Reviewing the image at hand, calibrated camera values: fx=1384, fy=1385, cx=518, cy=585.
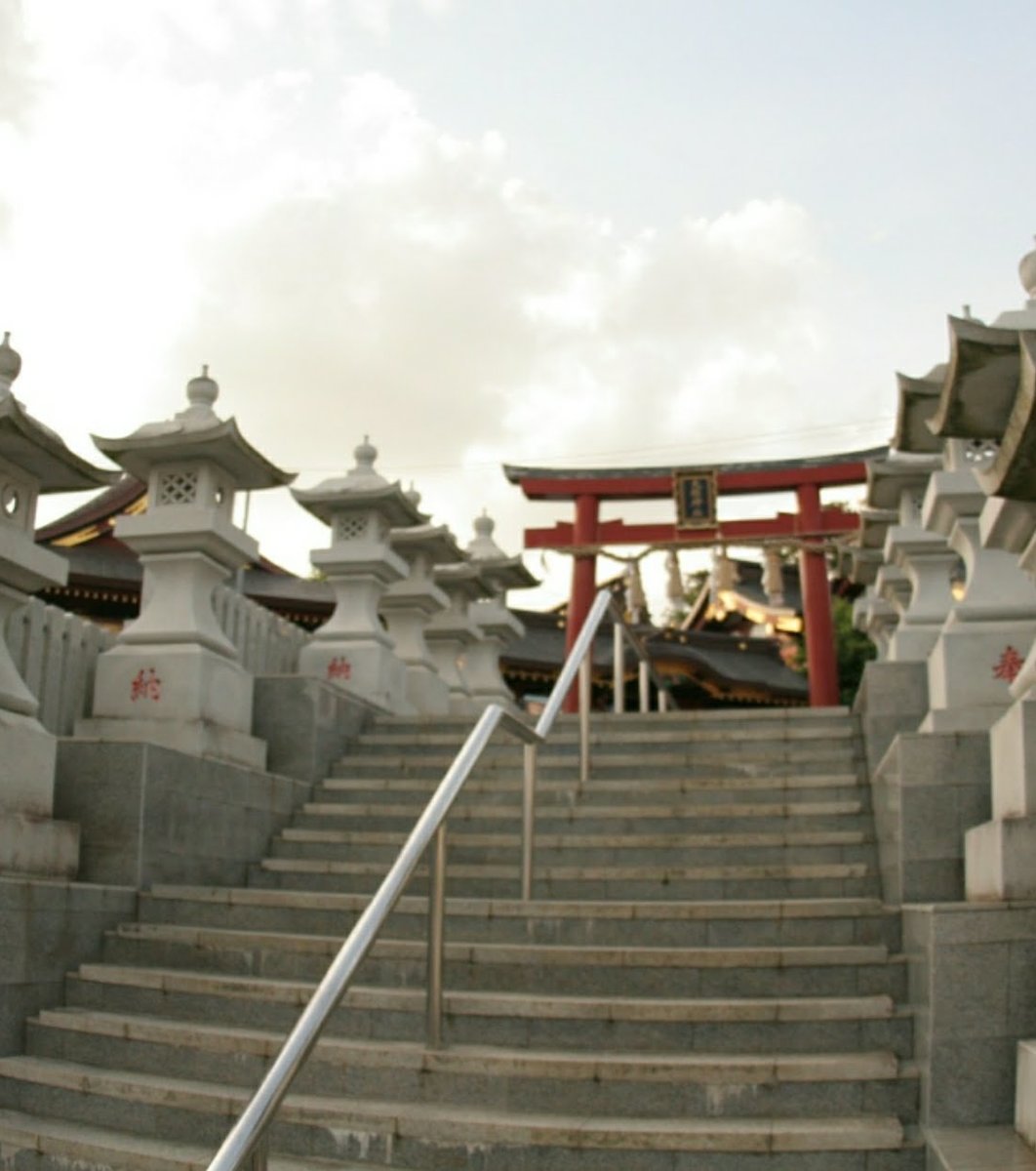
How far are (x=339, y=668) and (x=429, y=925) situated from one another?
19.9 ft

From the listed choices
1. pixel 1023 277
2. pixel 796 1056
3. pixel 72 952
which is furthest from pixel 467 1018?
pixel 1023 277

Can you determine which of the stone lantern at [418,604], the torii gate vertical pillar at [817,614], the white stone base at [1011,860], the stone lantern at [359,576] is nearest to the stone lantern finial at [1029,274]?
the white stone base at [1011,860]

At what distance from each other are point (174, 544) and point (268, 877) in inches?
84.9

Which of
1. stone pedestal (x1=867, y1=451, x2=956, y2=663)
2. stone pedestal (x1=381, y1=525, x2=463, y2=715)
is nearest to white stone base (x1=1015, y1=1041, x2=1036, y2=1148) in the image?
stone pedestal (x1=867, y1=451, x2=956, y2=663)

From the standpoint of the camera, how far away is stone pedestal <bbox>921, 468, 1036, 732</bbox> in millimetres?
6559

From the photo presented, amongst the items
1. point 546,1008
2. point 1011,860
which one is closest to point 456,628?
point 546,1008

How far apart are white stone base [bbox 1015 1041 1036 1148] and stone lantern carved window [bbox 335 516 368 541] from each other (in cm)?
769

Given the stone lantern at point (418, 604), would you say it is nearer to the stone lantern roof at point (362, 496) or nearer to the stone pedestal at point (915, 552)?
the stone lantern roof at point (362, 496)

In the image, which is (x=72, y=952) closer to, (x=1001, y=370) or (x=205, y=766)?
(x=205, y=766)

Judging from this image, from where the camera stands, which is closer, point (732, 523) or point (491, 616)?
point (491, 616)

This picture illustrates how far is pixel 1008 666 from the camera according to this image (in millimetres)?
6535

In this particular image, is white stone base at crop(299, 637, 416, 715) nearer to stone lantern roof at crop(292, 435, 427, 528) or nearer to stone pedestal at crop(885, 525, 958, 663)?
stone lantern roof at crop(292, 435, 427, 528)

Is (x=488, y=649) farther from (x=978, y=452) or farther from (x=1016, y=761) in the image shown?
(x=1016, y=761)

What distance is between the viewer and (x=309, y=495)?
435 inches
